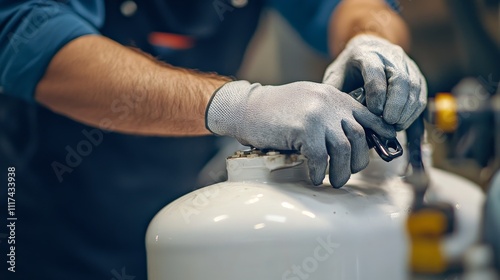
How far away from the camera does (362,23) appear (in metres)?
1.02

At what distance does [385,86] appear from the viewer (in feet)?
2.09

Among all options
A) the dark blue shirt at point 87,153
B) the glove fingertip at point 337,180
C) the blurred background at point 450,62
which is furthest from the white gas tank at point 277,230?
the blurred background at point 450,62

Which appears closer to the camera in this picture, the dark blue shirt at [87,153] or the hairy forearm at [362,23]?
the dark blue shirt at [87,153]

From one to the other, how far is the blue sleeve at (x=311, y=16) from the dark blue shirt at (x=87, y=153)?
0.45 ft

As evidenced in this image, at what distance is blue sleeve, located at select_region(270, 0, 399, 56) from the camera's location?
1101 mm

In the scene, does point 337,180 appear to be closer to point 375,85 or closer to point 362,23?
point 375,85

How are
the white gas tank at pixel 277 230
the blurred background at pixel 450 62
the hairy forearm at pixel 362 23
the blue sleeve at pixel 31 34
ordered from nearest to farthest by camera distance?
the white gas tank at pixel 277 230, the blue sleeve at pixel 31 34, the hairy forearm at pixel 362 23, the blurred background at pixel 450 62

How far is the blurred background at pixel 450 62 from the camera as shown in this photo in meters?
1.18

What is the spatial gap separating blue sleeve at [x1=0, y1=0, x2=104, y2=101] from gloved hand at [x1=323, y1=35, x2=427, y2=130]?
1.21 ft

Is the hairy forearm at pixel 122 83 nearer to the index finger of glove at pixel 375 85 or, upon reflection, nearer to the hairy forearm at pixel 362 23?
the index finger of glove at pixel 375 85

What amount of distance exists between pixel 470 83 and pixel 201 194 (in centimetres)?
97

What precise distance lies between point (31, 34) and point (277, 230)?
Result: 0.46 metres

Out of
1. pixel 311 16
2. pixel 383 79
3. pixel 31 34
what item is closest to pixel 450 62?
pixel 311 16

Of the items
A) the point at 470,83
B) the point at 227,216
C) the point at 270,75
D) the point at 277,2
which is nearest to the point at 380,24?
the point at 277,2
